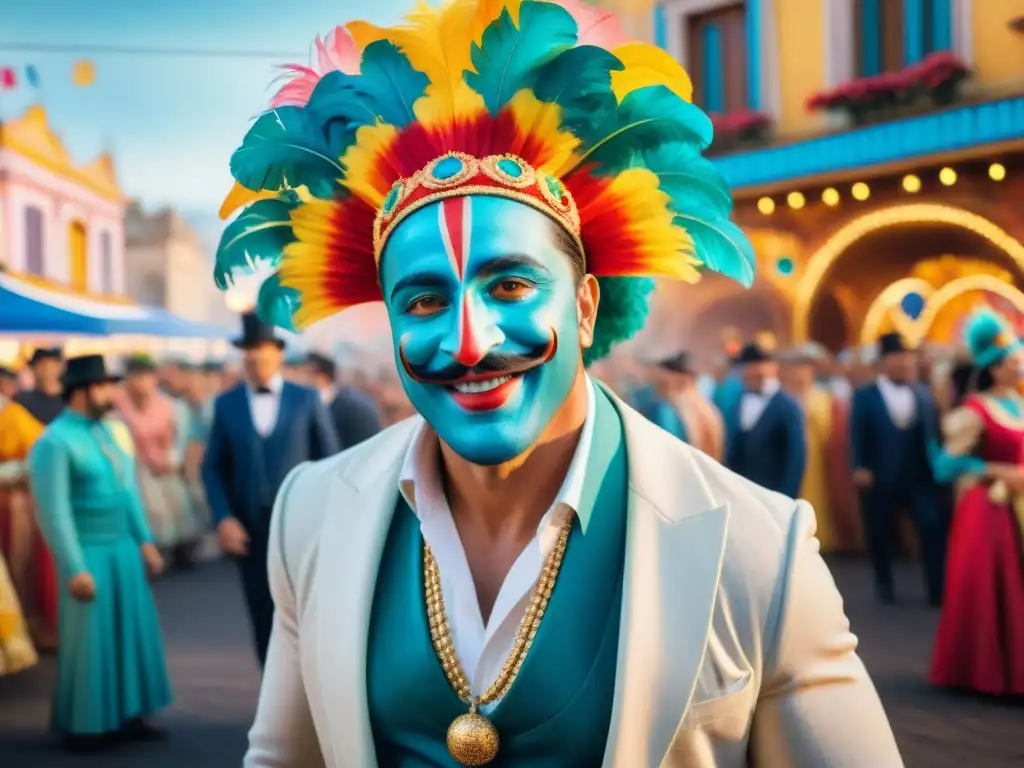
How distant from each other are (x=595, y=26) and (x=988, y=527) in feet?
14.3

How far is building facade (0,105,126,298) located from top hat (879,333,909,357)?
52.3 ft

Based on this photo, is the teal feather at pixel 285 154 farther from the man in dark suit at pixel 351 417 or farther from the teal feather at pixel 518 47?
the man in dark suit at pixel 351 417

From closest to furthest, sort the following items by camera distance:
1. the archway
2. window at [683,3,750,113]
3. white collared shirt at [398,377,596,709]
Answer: white collared shirt at [398,377,596,709] → the archway → window at [683,3,750,113]

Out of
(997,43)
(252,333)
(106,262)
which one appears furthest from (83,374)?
(106,262)

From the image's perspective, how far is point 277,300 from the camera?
5.52ft

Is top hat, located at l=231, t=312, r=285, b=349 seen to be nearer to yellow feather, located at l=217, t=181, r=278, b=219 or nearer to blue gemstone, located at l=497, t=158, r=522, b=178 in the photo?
yellow feather, located at l=217, t=181, r=278, b=219

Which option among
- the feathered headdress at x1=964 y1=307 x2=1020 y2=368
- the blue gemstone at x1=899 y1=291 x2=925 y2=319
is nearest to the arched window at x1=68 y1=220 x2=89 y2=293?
the blue gemstone at x1=899 y1=291 x2=925 y2=319

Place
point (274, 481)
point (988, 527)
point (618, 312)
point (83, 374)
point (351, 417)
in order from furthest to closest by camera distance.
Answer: point (351, 417)
point (988, 527)
point (83, 374)
point (274, 481)
point (618, 312)

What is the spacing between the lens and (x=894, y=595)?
6926 mm

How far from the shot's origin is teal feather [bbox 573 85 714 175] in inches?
57.8

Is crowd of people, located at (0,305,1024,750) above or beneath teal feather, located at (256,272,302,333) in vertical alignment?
beneath

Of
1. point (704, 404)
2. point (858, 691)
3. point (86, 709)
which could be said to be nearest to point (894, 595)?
point (704, 404)

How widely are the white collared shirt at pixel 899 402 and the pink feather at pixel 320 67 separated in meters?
5.79

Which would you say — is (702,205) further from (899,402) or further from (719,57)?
(719,57)
